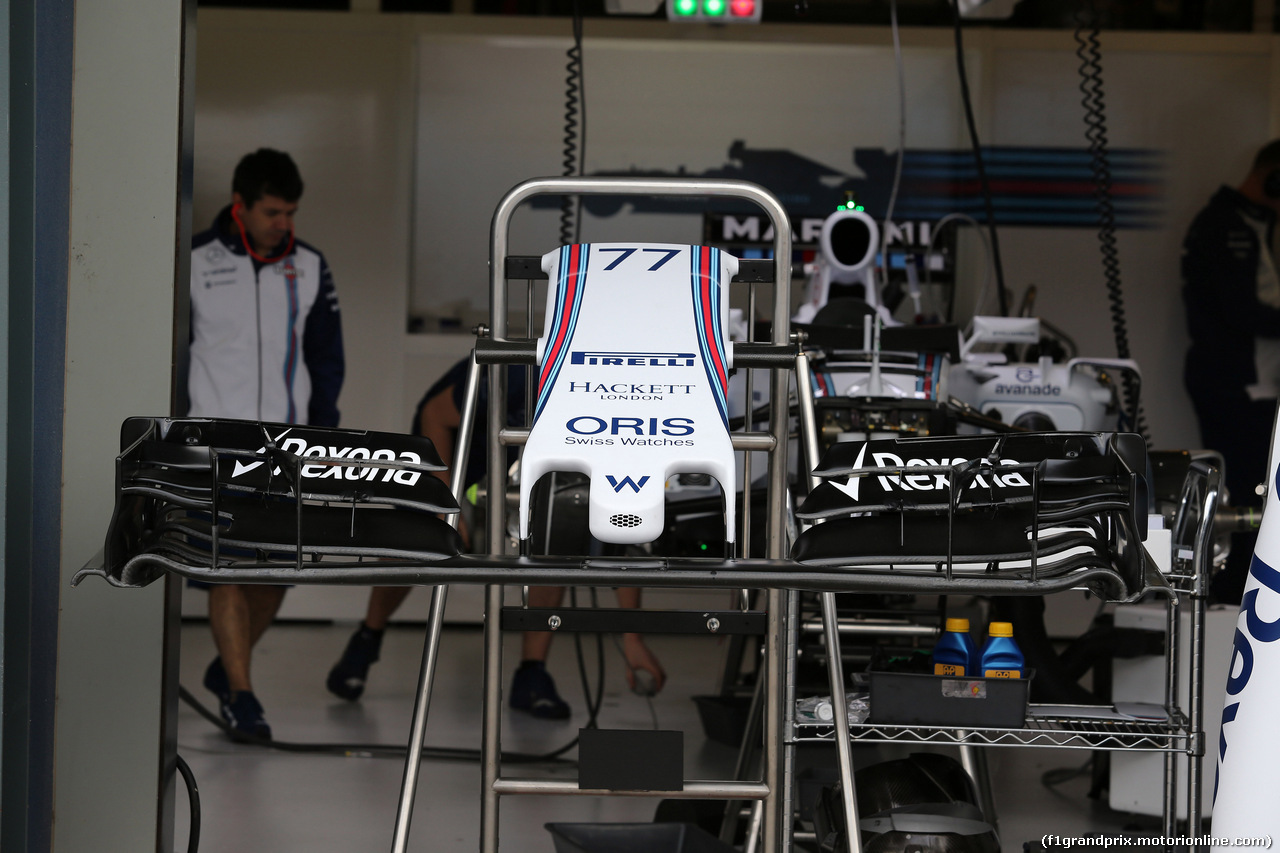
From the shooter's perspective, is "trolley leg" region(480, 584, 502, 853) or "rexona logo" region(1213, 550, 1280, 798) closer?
"rexona logo" region(1213, 550, 1280, 798)

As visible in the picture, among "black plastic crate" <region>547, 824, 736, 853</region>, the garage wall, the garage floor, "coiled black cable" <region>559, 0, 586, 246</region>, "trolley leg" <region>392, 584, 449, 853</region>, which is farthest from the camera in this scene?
the garage wall

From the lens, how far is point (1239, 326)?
4.80 meters

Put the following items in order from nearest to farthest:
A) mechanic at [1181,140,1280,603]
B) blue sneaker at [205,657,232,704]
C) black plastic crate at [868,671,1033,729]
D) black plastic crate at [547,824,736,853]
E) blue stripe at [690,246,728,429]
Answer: blue stripe at [690,246,728,429] < black plastic crate at [868,671,1033,729] < black plastic crate at [547,824,736,853] < blue sneaker at [205,657,232,704] < mechanic at [1181,140,1280,603]

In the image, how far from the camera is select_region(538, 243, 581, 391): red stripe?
1537 mm

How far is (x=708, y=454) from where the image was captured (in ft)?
4.58

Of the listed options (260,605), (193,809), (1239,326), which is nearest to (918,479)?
(193,809)

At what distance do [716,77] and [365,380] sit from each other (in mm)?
1878

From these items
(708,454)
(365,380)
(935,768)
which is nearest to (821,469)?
(708,454)

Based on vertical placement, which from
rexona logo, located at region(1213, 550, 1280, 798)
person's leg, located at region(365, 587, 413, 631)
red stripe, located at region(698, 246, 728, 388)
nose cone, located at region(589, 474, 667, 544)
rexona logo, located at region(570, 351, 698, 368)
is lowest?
person's leg, located at region(365, 587, 413, 631)

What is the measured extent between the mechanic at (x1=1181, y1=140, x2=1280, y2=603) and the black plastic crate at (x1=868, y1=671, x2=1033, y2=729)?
11.4 feet

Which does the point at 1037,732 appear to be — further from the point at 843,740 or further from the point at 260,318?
the point at 260,318

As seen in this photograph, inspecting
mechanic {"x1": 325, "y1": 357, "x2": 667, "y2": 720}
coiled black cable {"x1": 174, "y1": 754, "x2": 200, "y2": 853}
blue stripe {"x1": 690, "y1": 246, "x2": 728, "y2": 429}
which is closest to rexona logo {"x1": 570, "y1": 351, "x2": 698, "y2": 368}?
blue stripe {"x1": 690, "y1": 246, "x2": 728, "y2": 429}

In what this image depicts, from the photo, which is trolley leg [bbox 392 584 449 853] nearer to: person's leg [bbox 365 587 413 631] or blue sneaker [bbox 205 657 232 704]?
blue sneaker [bbox 205 657 232 704]

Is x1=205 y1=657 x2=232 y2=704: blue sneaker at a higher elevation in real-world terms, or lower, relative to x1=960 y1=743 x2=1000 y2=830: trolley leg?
lower
